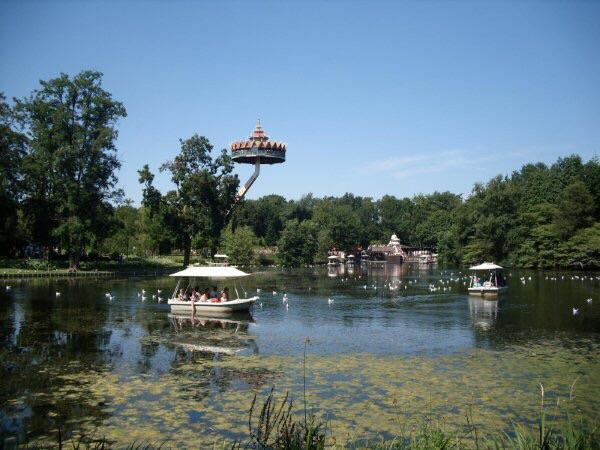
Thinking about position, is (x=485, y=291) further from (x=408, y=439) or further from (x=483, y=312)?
(x=408, y=439)

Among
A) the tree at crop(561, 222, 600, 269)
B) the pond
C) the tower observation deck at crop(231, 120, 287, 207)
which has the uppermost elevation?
the tower observation deck at crop(231, 120, 287, 207)

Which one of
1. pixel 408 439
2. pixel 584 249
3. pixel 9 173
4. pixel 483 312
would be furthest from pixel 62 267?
pixel 584 249

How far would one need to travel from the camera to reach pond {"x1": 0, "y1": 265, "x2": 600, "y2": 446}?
13.6 m

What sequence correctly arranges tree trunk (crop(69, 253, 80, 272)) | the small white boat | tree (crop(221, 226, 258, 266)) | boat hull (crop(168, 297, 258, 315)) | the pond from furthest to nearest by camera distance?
the small white boat < tree (crop(221, 226, 258, 266)) < tree trunk (crop(69, 253, 80, 272)) < boat hull (crop(168, 297, 258, 315)) < the pond

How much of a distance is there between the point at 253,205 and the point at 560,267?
81.8 meters

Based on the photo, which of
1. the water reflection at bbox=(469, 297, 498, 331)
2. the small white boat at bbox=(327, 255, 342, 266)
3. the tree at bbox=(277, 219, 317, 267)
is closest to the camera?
the water reflection at bbox=(469, 297, 498, 331)

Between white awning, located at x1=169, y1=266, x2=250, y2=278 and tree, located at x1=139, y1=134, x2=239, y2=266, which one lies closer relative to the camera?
white awning, located at x1=169, y1=266, x2=250, y2=278

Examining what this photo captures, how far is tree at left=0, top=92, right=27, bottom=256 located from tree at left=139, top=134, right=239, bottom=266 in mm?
15732

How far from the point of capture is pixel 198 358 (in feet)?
67.7

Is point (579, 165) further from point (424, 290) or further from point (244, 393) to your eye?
point (244, 393)

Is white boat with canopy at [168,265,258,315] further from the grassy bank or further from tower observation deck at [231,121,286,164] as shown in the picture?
tower observation deck at [231,121,286,164]

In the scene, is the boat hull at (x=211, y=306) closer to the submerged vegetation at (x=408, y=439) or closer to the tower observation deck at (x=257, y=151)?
the submerged vegetation at (x=408, y=439)

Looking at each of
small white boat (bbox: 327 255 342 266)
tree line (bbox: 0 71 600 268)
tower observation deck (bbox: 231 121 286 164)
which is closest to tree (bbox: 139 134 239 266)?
tree line (bbox: 0 71 600 268)

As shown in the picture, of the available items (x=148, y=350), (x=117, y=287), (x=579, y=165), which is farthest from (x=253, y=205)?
(x=148, y=350)
